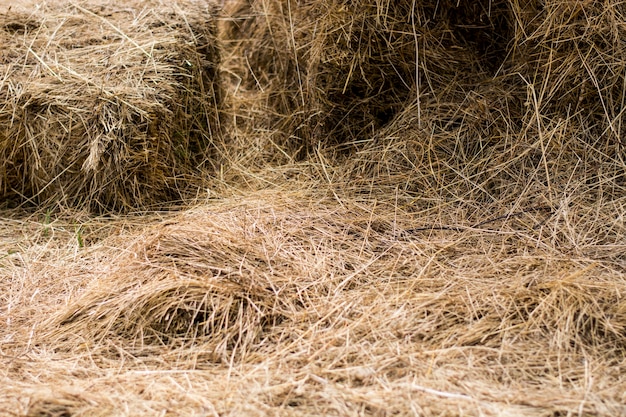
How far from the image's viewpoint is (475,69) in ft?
9.71

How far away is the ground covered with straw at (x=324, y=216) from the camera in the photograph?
176 cm

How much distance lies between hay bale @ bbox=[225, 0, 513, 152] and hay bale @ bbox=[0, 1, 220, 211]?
50 centimetres

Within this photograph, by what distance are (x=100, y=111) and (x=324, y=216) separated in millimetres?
987

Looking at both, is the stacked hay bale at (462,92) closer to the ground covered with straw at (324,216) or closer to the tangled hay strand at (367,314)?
the ground covered with straw at (324,216)

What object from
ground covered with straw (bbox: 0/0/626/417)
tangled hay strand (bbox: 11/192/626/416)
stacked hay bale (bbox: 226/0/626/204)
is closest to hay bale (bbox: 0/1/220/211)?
ground covered with straw (bbox: 0/0/626/417)

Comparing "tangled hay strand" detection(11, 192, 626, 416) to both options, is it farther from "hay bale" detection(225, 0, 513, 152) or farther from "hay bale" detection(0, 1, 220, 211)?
"hay bale" detection(225, 0, 513, 152)

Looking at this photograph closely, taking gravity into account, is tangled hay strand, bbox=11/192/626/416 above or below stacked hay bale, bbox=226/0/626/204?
below

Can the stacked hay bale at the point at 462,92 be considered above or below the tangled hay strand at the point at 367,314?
above

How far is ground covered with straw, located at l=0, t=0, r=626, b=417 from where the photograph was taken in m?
1.76

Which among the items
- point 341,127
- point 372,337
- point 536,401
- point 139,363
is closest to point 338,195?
point 341,127

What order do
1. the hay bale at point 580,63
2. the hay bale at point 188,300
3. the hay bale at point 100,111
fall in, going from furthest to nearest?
1. the hay bale at point 100,111
2. the hay bale at point 580,63
3. the hay bale at point 188,300

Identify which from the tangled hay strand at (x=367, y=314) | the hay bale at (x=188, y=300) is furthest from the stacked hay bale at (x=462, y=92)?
the hay bale at (x=188, y=300)

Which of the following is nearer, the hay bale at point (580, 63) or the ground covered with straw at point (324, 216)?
the ground covered with straw at point (324, 216)

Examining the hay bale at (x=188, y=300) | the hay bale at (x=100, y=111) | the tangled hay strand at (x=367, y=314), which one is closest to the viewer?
the tangled hay strand at (x=367, y=314)
